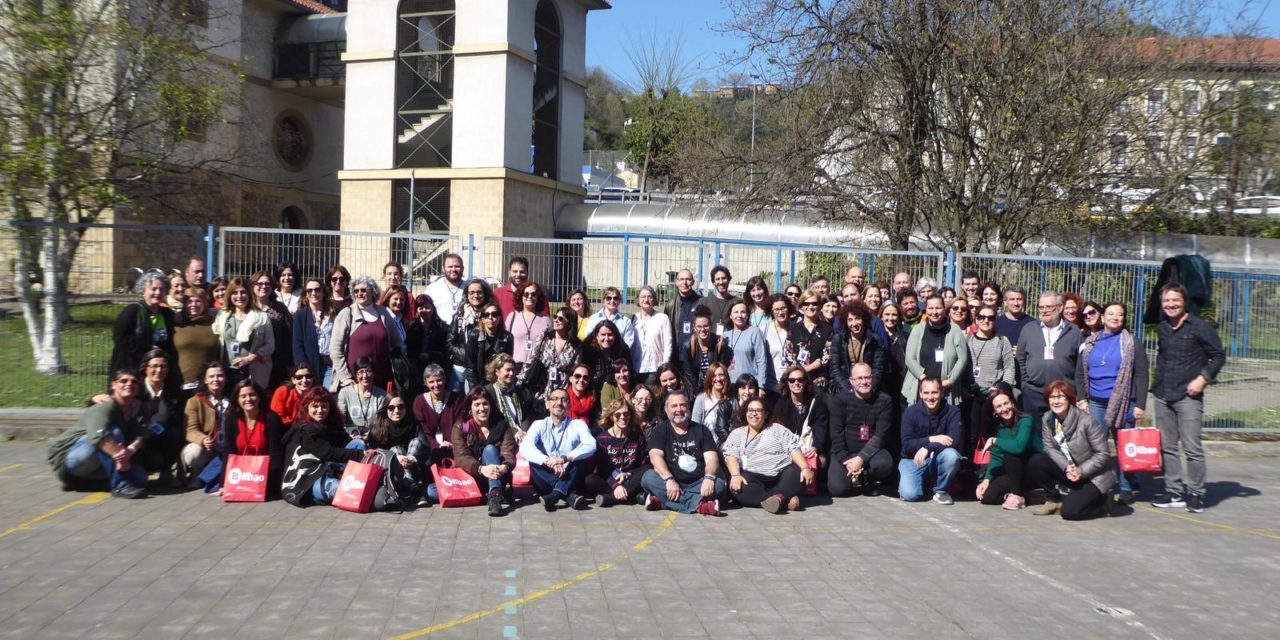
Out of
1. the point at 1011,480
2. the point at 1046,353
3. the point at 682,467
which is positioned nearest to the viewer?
the point at 682,467

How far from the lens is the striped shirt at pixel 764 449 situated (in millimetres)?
8750

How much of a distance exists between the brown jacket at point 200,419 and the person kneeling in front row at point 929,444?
5979 mm

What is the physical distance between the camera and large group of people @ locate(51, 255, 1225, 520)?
847 cm

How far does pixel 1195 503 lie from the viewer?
8750 millimetres

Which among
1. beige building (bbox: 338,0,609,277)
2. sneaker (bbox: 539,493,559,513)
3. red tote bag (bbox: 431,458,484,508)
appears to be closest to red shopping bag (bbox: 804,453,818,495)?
sneaker (bbox: 539,493,559,513)

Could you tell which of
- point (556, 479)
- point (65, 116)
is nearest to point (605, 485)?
point (556, 479)

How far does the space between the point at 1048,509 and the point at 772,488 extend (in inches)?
91.8

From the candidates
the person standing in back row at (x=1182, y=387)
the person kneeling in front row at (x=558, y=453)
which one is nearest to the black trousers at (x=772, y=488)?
the person kneeling in front row at (x=558, y=453)

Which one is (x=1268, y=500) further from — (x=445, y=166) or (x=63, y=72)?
(x=445, y=166)

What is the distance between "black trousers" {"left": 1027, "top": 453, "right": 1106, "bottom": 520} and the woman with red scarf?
12.7 ft

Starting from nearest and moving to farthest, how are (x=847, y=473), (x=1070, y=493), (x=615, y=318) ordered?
(x=1070, y=493) → (x=847, y=473) → (x=615, y=318)

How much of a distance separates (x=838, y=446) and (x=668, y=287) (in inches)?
188

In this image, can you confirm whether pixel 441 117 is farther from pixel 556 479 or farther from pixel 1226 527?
pixel 1226 527

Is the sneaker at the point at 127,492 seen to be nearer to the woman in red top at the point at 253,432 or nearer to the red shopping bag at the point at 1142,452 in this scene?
the woman in red top at the point at 253,432
